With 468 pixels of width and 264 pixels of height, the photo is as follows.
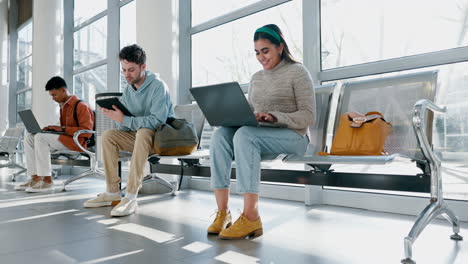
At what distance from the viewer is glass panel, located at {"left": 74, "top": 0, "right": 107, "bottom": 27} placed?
6.03m

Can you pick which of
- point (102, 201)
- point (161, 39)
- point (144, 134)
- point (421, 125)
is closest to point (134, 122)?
point (144, 134)

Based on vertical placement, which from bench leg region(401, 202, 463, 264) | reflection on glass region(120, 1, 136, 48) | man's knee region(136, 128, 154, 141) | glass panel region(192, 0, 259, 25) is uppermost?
reflection on glass region(120, 1, 136, 48)

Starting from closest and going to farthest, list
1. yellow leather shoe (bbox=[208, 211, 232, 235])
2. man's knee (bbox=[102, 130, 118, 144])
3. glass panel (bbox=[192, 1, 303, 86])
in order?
yellow leather shoe (bbox=[208, 211, 232, 235]) < man's knee (bbox=[102, 130, 118, 144]) < glass panel (bbox=[192, 1, 303, 86])

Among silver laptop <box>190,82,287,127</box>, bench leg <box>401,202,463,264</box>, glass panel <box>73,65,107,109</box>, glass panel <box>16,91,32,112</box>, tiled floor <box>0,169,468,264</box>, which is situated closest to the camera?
bench leg <box>401,202,463,264</box>

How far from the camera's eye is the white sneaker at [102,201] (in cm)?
290

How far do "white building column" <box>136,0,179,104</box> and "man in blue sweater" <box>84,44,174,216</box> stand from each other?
1.06 metres

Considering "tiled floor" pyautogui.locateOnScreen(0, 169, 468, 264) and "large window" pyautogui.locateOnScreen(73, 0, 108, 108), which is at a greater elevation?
"large window" pyautogui.locateOnScreen(73, 0, 108, 108)

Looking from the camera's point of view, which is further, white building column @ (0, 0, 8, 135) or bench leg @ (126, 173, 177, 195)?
white building column @ (0, 0, 8, 135)

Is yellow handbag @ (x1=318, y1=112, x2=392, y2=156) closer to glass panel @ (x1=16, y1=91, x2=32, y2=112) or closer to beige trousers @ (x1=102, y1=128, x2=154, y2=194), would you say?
beige trousers @ (x1=102, y1=128, x2=154, y2=194)

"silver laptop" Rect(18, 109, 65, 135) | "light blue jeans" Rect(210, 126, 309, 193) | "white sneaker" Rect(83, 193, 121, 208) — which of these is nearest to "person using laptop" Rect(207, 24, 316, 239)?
"light blue jeans" Rect(210, 126, 309, 193)

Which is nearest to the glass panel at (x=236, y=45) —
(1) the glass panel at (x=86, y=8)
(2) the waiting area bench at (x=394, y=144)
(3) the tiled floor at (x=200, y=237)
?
(2) the waiting area bench at (x=394, y=144)

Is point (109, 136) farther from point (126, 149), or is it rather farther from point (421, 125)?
point (421, 125)

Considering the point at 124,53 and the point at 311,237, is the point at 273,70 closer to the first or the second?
the point at 311,237

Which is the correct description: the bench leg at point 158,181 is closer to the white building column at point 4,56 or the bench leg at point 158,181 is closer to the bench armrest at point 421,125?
the bench armrest at point 421,125
